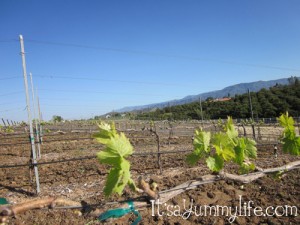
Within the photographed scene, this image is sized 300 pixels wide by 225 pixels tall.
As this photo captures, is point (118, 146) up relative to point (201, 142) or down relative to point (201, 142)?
up

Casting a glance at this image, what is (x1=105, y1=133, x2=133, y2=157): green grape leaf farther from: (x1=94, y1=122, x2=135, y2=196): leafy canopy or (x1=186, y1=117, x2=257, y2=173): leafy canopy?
(x1=186, y1=117, x2=257, y2=173): leafy canopy

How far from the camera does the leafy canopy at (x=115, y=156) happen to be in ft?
4.74

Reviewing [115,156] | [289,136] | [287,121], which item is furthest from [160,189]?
[115,156]

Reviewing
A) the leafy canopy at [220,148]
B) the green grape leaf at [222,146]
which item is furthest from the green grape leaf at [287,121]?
the green grape leaf at [222,146]

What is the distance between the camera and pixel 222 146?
7.41 ft

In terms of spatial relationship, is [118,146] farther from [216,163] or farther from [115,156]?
[216,163]

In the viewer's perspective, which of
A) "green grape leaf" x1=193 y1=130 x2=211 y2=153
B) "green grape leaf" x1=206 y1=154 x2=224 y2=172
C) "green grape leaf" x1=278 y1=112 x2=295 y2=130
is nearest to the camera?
"green grape leaf" x1=206 y1=154 x2=224 y2=172

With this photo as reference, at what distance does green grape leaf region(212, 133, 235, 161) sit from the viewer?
215cm

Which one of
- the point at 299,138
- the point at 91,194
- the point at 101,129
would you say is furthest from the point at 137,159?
the point at 101,129

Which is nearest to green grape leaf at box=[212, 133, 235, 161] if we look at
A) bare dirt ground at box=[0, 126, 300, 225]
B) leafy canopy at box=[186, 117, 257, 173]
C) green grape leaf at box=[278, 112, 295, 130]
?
leafy canopy at box=[186, 117, 257, 173]

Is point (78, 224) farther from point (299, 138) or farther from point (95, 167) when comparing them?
point (95, 167)

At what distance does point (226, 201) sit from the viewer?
3568mm

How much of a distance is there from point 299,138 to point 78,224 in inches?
122

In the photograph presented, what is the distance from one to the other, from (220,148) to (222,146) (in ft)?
0.30
